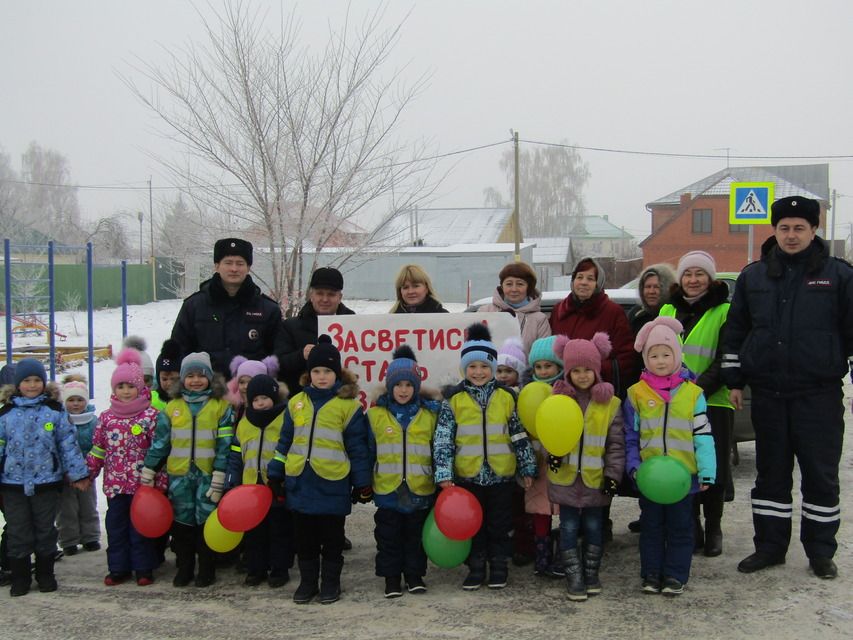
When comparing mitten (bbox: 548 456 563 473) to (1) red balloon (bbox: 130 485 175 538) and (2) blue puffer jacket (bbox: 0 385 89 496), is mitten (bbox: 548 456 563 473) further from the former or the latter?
(2) blue puffer jacket (bbox: 0 385 89 496)

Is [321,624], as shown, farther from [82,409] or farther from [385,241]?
[385,241]

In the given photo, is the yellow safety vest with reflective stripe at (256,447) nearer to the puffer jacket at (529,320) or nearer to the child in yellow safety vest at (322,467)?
the child in yellow safety vest at (322,467)

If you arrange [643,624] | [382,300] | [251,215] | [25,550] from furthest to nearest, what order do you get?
[382,300]
[251,215]
[25,550]
[643,624]

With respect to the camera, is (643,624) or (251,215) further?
(251,215)

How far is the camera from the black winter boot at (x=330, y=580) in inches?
174

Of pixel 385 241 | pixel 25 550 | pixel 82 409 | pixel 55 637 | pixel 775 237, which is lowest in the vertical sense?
pixel 55 637

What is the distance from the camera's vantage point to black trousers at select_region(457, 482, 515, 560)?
446 cm

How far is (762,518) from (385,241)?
8213 millimetres

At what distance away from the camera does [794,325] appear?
14.7ft

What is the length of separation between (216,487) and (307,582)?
80 cm

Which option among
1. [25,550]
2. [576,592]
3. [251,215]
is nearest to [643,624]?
[576,592]

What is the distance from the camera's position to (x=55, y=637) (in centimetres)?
403

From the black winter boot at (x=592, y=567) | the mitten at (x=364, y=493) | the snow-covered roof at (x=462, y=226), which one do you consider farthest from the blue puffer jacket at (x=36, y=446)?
the snow-covered roof at (x=462, y=226)

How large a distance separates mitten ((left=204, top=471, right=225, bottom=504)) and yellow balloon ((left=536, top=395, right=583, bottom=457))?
1.95 metres
